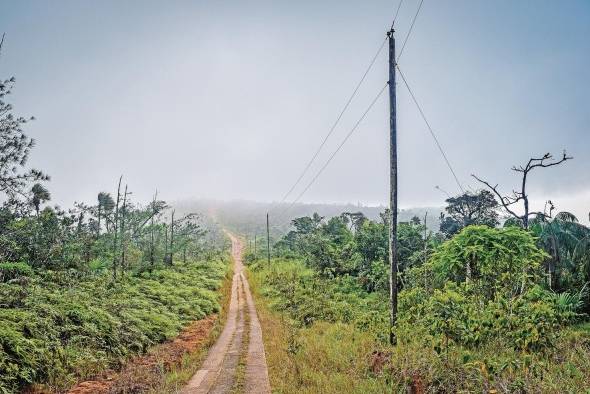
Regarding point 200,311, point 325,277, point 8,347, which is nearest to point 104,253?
point 200,311

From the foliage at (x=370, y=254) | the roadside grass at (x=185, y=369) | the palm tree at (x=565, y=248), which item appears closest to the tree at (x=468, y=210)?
the foliage at (x=370, y=254)

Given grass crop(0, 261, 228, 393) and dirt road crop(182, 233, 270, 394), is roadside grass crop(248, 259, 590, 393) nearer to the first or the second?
dirt road crop(182, 233, 270, 394)

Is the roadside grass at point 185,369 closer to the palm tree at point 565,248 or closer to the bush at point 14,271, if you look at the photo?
the bush at point 14,271

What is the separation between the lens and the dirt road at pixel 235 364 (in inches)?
360

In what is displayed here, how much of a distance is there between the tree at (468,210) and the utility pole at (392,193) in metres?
26.9

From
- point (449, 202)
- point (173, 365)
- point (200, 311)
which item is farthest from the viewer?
point (449, 202)

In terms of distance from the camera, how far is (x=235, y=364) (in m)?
11.4

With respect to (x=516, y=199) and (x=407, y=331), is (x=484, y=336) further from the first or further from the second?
A: (x=516, y=199)

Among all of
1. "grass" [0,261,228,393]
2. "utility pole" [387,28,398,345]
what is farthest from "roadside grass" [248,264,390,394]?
"grass" [0,261,228,393]

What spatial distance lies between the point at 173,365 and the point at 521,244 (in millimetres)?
10369

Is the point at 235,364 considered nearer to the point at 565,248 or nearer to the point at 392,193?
the point at 392,193

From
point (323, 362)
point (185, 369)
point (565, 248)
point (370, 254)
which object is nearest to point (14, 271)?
point (185, 369)

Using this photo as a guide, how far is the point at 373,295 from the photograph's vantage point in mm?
22922

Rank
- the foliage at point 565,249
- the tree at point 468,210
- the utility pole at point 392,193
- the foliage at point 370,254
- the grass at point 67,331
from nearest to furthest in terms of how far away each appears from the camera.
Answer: the grass at point 67,331, the utility pole at point 392,193, the foliage at point 565,249, the foliage at point 370,254, the tree at point 468,210
